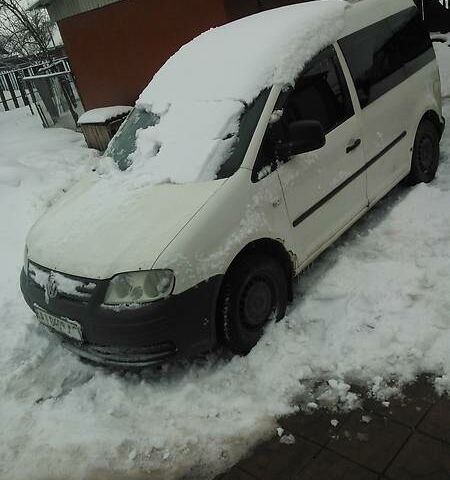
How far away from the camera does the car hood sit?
299cm

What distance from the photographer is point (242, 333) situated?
3338mm

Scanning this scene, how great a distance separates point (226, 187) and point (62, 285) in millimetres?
1208

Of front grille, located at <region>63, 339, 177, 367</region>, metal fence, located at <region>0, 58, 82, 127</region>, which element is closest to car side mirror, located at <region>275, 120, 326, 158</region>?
front grille, located at <region>63, 339, 177, 367</region>

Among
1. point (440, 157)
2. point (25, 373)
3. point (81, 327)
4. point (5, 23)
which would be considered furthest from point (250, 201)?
point (5, 23)

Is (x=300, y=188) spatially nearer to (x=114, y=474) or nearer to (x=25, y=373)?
(x=114, y=474)

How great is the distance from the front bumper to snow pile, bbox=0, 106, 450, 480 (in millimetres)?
341

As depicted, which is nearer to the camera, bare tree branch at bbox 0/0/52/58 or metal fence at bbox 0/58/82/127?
metal fence at bbox 0/58/82/127

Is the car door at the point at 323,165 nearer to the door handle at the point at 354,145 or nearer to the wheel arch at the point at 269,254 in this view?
the door handle at the point at 354,145

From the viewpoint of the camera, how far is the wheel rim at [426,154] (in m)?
5.13

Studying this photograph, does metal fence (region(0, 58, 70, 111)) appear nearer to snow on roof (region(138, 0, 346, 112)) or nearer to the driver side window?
snow on roof (region(138, 0, 346, 112))

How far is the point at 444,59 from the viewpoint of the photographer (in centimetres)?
971

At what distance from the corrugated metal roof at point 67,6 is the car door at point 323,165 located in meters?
6.21

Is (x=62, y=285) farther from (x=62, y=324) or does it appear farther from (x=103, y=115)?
(x=103, y=115)

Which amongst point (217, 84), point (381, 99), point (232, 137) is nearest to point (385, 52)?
point (381, 99)
